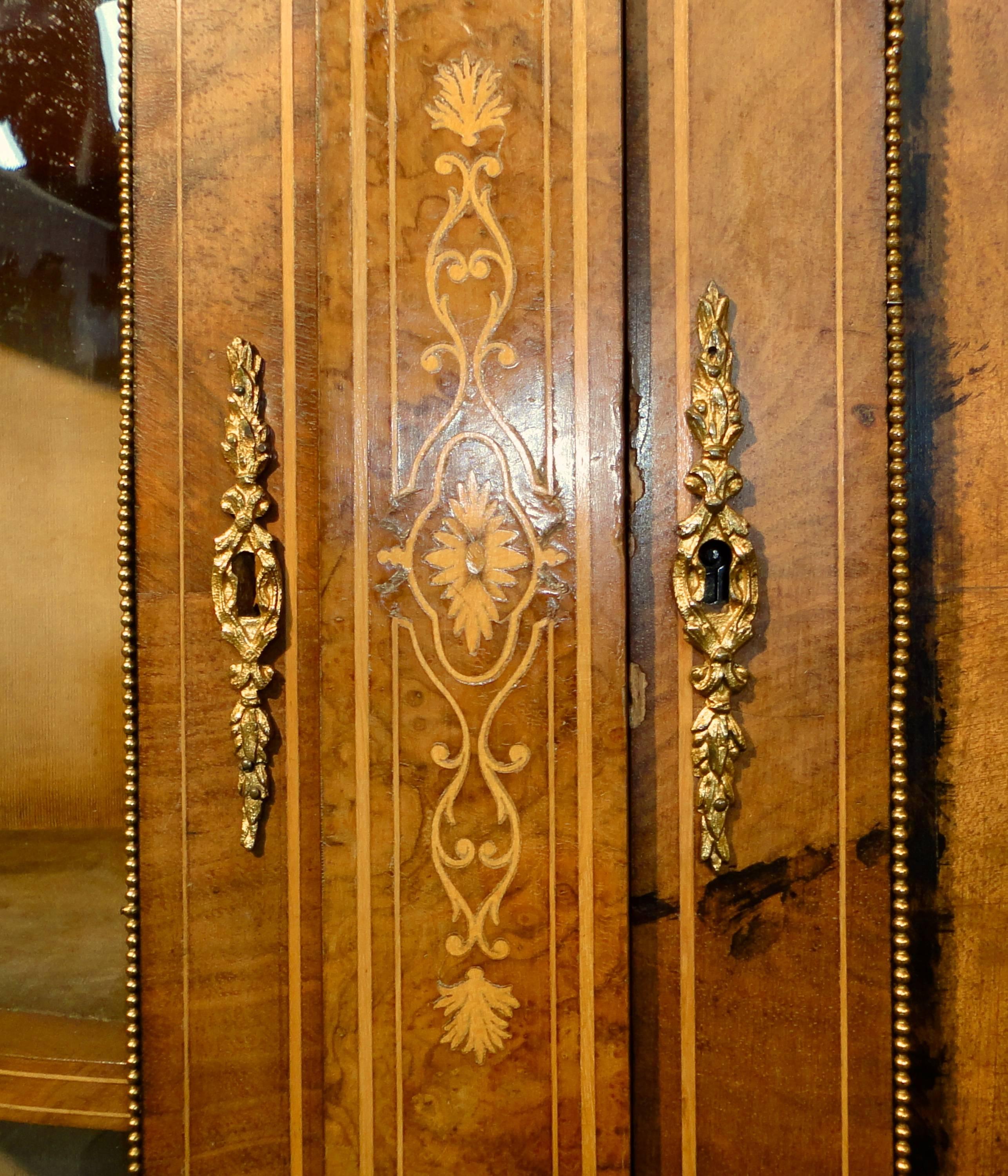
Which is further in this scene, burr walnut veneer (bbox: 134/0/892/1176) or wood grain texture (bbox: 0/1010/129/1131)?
wood grain texture (bbox: 0/1010/129/1131)

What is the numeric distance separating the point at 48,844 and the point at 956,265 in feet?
3.48

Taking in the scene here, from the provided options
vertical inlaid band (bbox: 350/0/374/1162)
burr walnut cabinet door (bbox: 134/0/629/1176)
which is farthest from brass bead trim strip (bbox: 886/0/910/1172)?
vertical inlaid band (bbox: 350/0/374/1162)

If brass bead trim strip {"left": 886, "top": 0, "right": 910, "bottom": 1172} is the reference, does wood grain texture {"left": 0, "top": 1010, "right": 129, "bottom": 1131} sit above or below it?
below

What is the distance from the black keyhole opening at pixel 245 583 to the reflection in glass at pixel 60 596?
0.49 feet

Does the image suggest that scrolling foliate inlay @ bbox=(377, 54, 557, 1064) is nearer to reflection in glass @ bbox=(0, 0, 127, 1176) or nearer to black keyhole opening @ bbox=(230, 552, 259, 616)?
black keyhole opening @ bbox=(230, 552, 259, 616)

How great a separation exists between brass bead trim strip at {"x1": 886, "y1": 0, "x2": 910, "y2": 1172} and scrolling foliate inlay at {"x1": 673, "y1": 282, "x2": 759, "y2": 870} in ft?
0.41

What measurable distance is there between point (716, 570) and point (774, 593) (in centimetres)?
5

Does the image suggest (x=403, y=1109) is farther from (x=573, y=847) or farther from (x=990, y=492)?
(x=990, y=492)

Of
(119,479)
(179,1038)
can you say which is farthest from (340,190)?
(179,1038)

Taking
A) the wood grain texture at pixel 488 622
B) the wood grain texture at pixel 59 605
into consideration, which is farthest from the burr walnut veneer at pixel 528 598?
the wood grain texture at pixel 59 605

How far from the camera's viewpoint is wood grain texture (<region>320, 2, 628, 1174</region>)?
73cm

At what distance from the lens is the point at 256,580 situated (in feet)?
2.60

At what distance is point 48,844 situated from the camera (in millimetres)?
853

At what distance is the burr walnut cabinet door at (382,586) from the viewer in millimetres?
736
